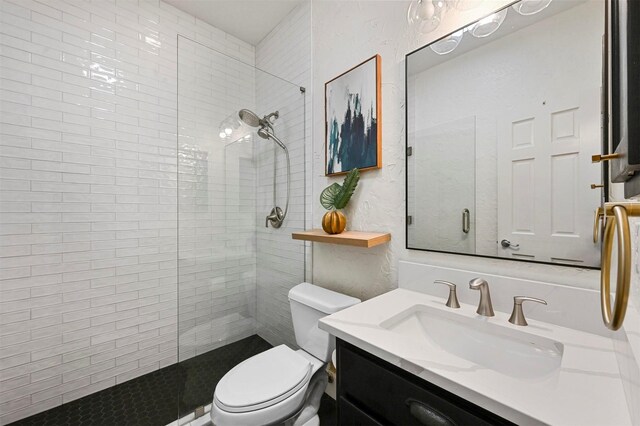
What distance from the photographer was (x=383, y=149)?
141 cm

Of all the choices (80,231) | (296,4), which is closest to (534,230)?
(296,4)

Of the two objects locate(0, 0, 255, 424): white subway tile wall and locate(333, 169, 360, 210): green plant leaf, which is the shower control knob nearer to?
locate(0, 0, 255, 424): white subway tile wall

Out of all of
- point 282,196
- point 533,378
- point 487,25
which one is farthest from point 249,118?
point 533,378

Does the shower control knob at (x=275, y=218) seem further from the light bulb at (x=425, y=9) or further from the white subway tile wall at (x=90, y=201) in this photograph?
the light bulb at (x=425, y=9)

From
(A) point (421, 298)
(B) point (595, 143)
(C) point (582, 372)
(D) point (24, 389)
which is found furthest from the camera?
(D) point (24, 389)

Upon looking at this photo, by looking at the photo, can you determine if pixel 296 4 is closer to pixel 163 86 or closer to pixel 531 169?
pixel 163 86

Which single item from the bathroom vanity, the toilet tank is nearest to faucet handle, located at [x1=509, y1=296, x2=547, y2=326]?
the bathroom vanity

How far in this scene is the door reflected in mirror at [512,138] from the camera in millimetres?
838

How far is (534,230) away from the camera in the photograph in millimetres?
929

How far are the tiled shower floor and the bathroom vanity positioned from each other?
0.94 metres

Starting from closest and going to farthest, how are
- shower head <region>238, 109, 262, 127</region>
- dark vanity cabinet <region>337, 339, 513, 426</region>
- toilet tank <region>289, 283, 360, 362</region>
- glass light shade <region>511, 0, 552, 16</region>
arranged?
dark vanity cabinet <region>337, 339, 513, 426</region> < glass light shade <region>511, 0, 552, 16</region> < toilet tank <region>289, 283, 360, 362</region> < shower head <region>238, 109, 262, 127</region>

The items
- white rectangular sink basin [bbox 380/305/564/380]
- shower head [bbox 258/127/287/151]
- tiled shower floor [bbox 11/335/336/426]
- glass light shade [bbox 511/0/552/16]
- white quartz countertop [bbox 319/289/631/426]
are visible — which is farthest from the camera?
shower head [bbox 258/127/287/151]

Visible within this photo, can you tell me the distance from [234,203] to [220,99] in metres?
0.63

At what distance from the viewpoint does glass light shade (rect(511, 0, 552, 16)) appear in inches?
35.7
